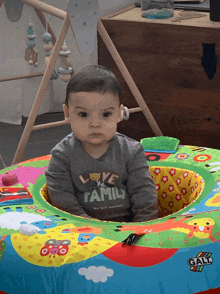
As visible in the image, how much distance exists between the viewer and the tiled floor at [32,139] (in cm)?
227

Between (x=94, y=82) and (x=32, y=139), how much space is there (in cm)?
123

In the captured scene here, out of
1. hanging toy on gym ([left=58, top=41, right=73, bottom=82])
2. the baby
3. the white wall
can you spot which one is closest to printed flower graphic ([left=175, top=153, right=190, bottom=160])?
the baby

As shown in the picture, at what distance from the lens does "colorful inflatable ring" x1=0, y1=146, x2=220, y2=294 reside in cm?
100

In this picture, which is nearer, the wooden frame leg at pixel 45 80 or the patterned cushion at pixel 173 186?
the patterned cushion at pixel 173 186

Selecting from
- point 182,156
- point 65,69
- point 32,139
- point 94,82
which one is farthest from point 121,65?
point 32,139

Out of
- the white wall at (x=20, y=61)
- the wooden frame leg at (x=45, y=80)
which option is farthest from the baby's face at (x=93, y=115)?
the white wall at (x=20, y=61)

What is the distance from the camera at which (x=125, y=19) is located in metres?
2.09

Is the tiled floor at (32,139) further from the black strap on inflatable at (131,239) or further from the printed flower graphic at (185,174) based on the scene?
the black strap on inflatable at (131,239)

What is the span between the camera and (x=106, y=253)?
1043 millimetres

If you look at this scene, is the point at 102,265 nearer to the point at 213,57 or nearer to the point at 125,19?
the point at 213,57

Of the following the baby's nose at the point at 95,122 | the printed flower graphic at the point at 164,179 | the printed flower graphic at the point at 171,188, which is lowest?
the printed flower graphic at the point at 171,188

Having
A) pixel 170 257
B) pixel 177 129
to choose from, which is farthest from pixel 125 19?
pixel 170 257

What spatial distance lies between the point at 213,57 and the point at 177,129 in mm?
342

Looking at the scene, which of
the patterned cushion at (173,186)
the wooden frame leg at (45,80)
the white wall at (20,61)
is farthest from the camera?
the white wall at (20,61)
